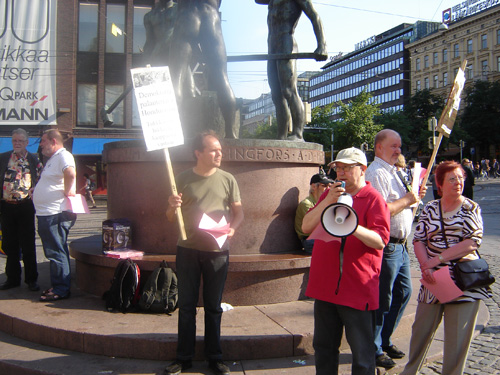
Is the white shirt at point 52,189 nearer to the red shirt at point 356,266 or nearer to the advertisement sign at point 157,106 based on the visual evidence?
the advertisement sign at point 157,106

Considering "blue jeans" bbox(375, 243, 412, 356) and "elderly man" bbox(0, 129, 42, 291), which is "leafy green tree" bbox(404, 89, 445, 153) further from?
"blue jeans" bbox(375, 243, 412, 356)

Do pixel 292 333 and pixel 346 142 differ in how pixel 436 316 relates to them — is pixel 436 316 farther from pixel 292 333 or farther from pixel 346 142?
pixel 346 142

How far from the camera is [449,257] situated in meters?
3.45

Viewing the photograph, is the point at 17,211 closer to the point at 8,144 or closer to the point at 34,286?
the point at 34,286

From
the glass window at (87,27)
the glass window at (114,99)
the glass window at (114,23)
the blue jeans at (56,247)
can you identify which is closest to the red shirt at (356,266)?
the blue jeans at (56,247)

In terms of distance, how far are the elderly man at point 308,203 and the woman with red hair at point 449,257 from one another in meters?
1.91

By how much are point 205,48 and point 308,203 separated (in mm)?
2327

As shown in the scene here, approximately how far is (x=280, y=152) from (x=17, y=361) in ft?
10.9

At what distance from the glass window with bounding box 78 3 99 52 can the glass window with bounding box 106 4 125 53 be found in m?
0.69

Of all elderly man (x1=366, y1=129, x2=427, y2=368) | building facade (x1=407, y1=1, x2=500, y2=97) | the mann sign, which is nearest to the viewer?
elderly man (x1=366, y1=129, x2=427, y2=368)

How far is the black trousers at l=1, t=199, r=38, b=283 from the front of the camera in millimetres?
5633

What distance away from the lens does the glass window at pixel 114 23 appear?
2695 centimetres

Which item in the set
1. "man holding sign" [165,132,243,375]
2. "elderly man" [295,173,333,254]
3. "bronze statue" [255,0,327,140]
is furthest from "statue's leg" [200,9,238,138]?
"man holding sign" [165,132,243,375]

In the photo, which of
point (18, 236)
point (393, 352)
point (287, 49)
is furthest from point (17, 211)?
point (287, 49)
